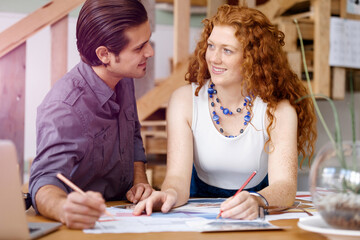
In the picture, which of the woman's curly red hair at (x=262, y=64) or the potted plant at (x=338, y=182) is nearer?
the potted plant at (x=338, y=182)

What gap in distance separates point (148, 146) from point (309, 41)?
4.81ft

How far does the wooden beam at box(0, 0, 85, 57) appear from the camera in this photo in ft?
8.57

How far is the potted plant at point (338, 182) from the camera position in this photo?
3.32ft

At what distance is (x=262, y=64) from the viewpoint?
182 cm

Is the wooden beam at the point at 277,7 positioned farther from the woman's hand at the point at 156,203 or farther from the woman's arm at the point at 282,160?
the woman's hand at the point at 156,203

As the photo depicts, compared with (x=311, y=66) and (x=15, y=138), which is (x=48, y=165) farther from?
(x=311, y=66)

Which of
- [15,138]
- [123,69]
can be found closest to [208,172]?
[123,69]

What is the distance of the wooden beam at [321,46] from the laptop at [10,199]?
298 cm

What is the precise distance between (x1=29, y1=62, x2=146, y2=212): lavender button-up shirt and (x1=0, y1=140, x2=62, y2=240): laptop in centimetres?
35

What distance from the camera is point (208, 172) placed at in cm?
192

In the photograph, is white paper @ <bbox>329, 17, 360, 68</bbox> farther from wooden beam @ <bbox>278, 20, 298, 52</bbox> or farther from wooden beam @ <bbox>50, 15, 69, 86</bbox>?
wooden beam @ <bbox>50, 15, 69, 86</bbox>

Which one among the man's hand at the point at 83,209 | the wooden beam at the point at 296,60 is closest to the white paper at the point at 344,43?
the wooden beam at the point at 296,60

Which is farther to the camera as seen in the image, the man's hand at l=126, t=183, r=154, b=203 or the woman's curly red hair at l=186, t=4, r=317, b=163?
the woman's curly red hair at l=186, t=4, r=317, b=163

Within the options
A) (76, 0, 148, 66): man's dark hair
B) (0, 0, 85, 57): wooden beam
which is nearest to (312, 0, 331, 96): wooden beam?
(0, 0, 85, 57): wooden beam
